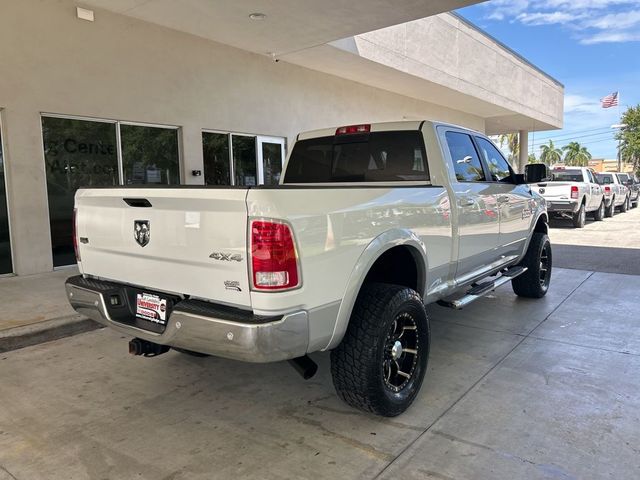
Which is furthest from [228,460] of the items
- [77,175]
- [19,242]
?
[77,175]

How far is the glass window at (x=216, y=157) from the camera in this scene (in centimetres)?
1030

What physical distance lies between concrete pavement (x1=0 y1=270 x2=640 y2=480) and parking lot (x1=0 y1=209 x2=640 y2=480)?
0.01 m

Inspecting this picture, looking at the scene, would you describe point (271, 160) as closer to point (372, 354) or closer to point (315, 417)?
point (315, 417)

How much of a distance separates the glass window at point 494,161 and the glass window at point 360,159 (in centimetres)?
123

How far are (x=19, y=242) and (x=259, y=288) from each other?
261 inches

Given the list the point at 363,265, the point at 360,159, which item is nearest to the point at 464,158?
the point at 360,159

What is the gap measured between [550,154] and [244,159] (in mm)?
86748

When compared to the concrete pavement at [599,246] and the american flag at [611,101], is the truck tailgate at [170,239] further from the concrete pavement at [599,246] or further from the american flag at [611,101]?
the american flag at [611,101]

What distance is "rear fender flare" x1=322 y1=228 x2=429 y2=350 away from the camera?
9.55ft

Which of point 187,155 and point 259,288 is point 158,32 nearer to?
point 187,155

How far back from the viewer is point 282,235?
2.52m

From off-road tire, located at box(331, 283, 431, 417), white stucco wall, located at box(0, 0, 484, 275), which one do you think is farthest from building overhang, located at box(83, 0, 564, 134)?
off-road tire, located at box(331, 283, 431, 417)

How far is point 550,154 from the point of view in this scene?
3383 inches

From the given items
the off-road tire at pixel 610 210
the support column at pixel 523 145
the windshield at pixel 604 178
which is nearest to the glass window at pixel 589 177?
the windshield at pixel 604 178
